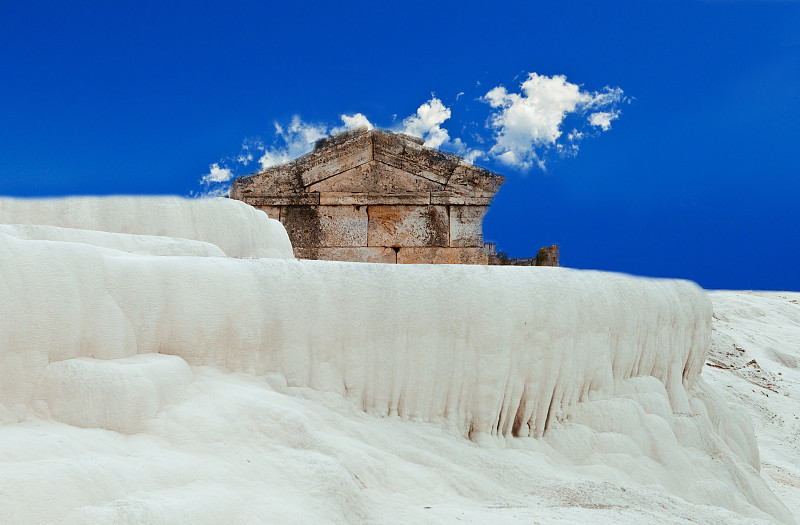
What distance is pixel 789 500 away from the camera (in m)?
5.16

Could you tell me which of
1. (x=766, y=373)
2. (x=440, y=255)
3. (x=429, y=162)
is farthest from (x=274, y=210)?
(x=766, y=373)

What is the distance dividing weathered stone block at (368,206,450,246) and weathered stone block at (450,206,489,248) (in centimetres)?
10

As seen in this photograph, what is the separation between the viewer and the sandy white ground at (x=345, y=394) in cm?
204

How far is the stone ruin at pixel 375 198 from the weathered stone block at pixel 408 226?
0.05 ft

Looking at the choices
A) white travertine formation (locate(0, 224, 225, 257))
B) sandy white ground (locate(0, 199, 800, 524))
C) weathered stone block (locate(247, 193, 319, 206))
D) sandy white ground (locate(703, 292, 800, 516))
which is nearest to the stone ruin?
weathered stone block (locate(247, 193, 319, 206))

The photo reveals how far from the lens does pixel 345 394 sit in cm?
298

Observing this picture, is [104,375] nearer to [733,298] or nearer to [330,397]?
[330,397]

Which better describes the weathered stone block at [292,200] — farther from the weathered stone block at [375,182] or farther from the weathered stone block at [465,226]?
the weathered stone block at [465,226]

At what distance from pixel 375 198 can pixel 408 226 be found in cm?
66

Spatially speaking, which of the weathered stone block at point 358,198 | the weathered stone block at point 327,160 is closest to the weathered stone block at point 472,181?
the weathered stone block at point 358,198

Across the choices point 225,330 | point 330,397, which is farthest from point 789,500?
point 225,330

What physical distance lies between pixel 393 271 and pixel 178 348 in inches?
41.7

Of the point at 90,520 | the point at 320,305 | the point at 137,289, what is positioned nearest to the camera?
the point at 90,520

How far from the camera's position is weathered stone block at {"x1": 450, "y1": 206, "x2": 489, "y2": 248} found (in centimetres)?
959
